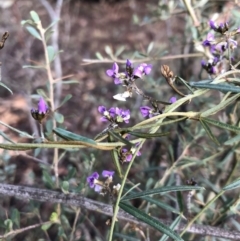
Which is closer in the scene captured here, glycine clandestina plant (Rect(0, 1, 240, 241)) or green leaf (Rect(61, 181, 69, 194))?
glycine clandestina plant (Rect(0, 1, 240, 241))

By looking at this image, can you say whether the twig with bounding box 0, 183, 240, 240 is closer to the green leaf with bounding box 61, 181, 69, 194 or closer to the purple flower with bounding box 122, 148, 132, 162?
the green leaf with bounding box 61, 181, 69, 194

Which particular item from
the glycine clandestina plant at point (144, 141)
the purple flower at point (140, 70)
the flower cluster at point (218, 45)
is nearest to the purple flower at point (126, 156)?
the glycine clandestina plant at point (144, 141)

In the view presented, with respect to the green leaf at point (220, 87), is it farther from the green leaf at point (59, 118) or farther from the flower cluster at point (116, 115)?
the green leaf at point (59, 118)

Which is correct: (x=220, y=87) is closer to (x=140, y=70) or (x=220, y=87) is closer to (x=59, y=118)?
(x=140, y=70)

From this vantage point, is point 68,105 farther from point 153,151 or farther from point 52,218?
point 52,218

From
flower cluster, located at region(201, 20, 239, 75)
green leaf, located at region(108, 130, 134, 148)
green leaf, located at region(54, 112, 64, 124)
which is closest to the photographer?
green leaf, located at region(108, 130, 134, 148)

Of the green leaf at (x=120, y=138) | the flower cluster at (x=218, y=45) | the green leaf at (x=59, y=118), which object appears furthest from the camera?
the green leaf at (x=59, y=118)

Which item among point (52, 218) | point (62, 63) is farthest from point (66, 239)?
point (62, 63)

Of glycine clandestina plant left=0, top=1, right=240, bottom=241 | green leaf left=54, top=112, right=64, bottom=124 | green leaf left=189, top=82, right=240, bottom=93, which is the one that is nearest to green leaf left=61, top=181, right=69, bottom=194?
glycine clandestina plant left=0, top=1, right=240, bottom=241

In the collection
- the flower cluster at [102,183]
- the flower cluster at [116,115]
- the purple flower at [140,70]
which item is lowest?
the flower cluster at [102,183]

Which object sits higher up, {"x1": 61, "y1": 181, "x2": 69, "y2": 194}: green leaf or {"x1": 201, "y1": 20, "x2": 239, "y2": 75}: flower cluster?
{"x1": 201, "y1": 20, "x2": 239, "y2": 75}: flower cluster

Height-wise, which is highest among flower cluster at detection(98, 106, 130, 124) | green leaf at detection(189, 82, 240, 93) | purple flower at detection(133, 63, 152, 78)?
purple flower at detection(133, 63, 152, 78)
